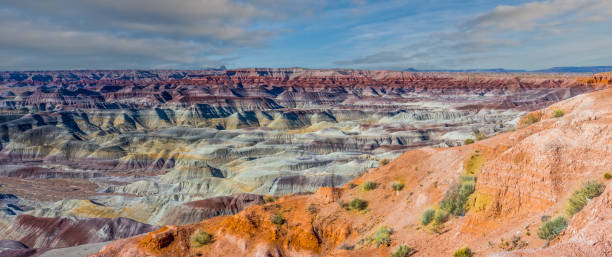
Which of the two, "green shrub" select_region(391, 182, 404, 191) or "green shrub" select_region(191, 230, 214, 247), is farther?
"green shrub" select_region(191, 230, 214, 247)

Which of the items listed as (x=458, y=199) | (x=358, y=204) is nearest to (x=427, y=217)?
(x=458, y=199)

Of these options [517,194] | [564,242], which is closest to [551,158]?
[517,194]

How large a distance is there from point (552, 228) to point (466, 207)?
4.97 meters

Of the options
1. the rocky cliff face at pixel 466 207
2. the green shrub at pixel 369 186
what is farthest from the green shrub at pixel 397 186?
the green shrub at pixel 369 186

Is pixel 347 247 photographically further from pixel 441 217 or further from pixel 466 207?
pixel 466 207

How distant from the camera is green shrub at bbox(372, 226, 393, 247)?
1595 centimetres

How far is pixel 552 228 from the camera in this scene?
10.2m

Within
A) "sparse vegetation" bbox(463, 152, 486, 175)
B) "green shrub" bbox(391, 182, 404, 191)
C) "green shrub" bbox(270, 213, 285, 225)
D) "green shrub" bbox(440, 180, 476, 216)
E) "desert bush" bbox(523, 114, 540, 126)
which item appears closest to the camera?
"green shrub" bbox(440, 180, 476, 216)

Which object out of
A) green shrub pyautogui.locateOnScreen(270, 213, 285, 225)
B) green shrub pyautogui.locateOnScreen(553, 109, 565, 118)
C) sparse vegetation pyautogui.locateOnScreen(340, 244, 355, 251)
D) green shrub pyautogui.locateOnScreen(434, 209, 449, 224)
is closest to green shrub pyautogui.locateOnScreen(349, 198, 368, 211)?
sparse vegetation pyautogui.locateOnScreen(340, 244, 355, 251)

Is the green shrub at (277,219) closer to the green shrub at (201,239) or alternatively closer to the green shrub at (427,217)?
the green shrub at (201,239)

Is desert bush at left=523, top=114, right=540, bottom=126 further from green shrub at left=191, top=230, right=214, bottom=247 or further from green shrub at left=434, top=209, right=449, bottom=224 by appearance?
green shrub at left=191, top=230, right=214, bottom=247

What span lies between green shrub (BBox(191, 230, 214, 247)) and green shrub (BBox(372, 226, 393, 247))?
9975 mm

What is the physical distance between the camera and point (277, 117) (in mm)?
150500

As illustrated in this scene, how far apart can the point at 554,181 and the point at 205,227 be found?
728 inches
